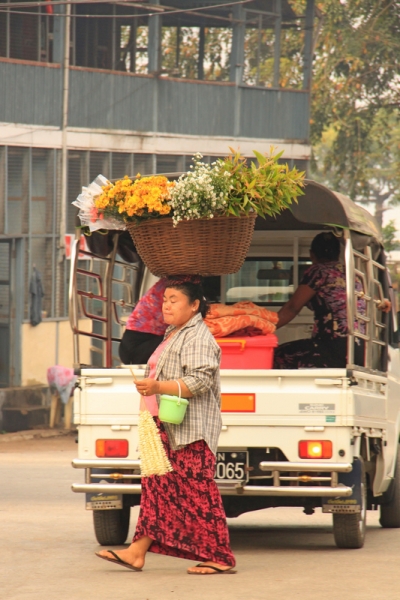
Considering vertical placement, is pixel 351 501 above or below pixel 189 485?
below

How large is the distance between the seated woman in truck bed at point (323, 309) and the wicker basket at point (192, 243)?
0.93 metres

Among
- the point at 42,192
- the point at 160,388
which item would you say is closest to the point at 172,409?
the point at 160,388

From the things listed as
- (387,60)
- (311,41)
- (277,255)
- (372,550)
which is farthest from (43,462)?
(387,60)

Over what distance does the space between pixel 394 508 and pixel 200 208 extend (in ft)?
11.2

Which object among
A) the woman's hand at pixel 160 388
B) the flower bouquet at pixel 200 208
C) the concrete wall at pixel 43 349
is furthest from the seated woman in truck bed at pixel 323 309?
the concrete wall at pixel 43 349

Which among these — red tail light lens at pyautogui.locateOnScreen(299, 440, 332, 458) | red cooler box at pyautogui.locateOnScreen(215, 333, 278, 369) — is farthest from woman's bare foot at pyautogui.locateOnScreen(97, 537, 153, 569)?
red cooler box at pyautogui.locateOnScreen(215, 333, 278, 369)

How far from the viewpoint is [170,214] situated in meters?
8.28

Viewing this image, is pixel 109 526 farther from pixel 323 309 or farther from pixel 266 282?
pixel 266 282

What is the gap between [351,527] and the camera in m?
8.55

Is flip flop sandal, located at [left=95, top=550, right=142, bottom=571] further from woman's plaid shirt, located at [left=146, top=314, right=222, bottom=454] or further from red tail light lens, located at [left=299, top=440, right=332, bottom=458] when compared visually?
red tail light lens, located at [left=299, top=440, right=332, bottom=458]

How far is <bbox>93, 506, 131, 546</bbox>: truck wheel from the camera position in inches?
346

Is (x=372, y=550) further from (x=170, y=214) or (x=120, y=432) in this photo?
(x=170, y=214)

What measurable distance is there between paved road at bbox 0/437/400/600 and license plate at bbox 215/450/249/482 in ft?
1.72

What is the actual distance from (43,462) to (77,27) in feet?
32.4
